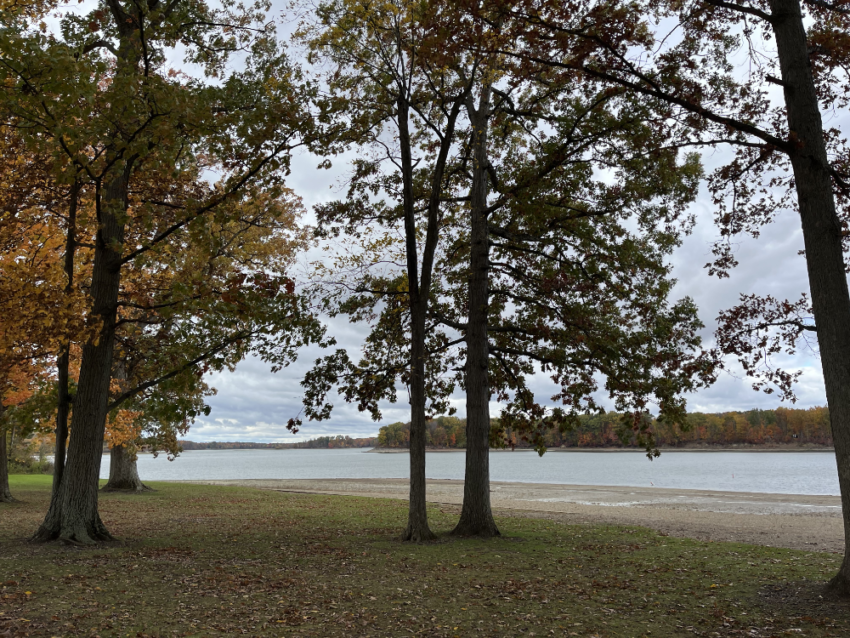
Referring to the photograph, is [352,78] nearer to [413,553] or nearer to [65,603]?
[413,553]

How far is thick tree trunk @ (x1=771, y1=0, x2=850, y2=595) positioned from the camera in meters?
6.80

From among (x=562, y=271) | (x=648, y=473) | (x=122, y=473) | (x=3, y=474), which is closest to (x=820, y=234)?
(x=562, y=271)

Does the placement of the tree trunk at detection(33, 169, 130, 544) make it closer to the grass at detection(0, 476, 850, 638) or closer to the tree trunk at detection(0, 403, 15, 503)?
the grass at detection(0, 476, 850, 638)

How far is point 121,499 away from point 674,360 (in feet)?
61.8

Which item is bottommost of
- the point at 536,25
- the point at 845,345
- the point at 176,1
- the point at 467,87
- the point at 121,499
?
the point at 121,499

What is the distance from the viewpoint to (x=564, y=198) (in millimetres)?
12148

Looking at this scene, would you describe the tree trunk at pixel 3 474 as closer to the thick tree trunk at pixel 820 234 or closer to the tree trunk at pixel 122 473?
the tree trunk at pixel 122 473

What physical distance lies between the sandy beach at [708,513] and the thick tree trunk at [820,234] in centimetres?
740

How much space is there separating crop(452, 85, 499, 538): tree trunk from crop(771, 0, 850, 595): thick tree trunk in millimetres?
6243

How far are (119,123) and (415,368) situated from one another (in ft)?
22.1

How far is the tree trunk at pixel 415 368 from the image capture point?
11.6 m

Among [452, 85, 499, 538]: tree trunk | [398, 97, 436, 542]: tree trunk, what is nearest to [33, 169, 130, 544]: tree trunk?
[398, 97, 436, 542]: tree trunk

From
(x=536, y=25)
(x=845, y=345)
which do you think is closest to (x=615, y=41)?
(x=536, y=25)

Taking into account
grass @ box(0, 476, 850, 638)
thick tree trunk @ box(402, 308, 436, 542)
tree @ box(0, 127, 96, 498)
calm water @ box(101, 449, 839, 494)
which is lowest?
calm water @ box(101, 449, 839, 494)
